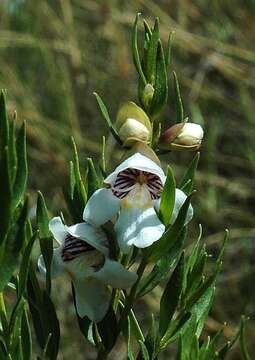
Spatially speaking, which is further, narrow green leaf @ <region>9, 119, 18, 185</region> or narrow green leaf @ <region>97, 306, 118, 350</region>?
narrow green leaf @ <region>97, 306, 118, 350</region>

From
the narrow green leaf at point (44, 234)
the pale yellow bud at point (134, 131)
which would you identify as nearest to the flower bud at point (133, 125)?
the pale yellow bud at point (134, 131)

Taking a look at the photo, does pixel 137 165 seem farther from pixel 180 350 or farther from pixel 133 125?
pixel 180 350

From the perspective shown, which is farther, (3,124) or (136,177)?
(136,177)

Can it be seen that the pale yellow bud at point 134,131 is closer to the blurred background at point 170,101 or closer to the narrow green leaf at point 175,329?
the narrow green leaf at point 175,329

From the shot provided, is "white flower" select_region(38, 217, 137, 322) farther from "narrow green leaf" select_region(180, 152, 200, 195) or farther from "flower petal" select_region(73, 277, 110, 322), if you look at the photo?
"narrow green leaf" select_region(180, 152, 200, 195)

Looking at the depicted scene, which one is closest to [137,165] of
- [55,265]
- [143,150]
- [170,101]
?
[143,150]

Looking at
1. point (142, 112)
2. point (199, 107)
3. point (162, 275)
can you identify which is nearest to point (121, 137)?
point (142, 112)

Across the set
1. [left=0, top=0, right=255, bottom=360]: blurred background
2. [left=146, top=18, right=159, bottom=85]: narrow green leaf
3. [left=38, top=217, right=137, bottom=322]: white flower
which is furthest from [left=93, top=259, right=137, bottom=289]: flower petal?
[left=0, top=0, right=255, bottom=360]: blurred background
